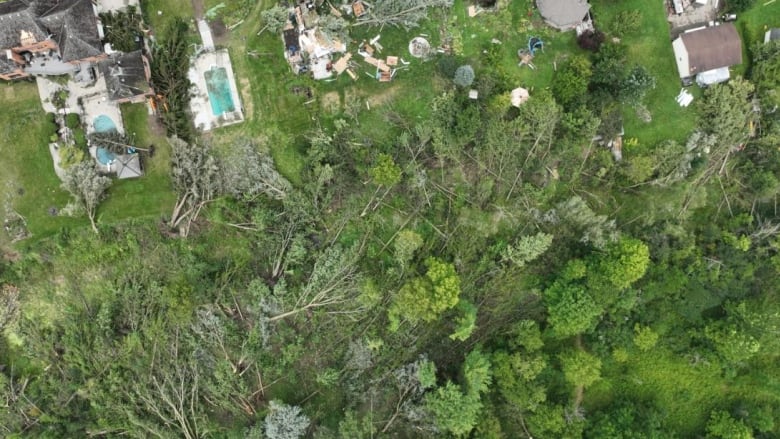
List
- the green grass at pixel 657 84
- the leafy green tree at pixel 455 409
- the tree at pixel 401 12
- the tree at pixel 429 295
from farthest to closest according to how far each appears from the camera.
A: the green grass at pixel 657 84 < the tree at pixel 401 12 < the tree at pixel 429 295 < the leafy green tree at pixel 455 409

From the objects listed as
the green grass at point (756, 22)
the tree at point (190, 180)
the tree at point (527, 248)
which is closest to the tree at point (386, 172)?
the tree at point (527, 248)

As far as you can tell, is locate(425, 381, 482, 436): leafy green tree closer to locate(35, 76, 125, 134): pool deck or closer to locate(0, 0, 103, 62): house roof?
locate(35, 76, 125, 134): pool deck

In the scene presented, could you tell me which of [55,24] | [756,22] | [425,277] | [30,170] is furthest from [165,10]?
[756,22]

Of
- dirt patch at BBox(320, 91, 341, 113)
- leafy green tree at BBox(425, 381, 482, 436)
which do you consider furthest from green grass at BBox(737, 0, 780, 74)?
leafy green tree at BBox(425, 381, 482, 436)

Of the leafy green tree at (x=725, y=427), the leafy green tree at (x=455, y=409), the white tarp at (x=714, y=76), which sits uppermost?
the white tarp at (x=714, y=76)

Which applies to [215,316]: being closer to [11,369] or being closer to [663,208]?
[11,369]

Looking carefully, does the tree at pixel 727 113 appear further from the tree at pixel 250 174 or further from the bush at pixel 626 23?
the tree at pixel 250 174
